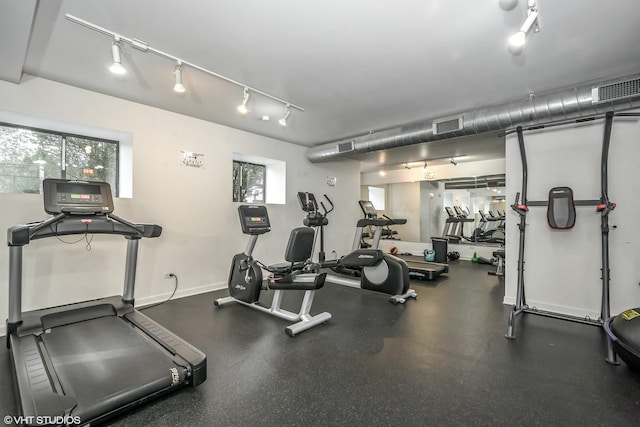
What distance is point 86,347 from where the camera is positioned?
85.5 inches

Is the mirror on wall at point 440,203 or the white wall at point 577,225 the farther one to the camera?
the mirror on wall at point 440,203

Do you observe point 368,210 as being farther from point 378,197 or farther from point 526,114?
point 378,197

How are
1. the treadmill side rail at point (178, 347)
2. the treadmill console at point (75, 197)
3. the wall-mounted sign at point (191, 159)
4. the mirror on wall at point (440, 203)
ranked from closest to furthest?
the treadmill side rail at point (178, 347) < the treadmill console at point (75, 197) < the wall-mounted sign at point (191, 159) < the mirror on wall at point (440, 203)

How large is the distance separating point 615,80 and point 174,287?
5.55 metres

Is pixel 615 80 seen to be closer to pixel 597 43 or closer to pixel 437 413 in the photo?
pixel 597 43

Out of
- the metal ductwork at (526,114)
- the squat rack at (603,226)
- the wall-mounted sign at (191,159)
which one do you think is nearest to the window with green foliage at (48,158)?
the wall-mounted sign at (191,159)

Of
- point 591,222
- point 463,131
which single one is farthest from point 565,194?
point 463,131

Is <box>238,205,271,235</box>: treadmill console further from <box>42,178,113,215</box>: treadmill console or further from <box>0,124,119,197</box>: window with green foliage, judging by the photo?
<box>0,124,119,197</box>: window with green foliage

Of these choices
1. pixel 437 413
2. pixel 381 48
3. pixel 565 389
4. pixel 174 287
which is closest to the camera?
pixel 437 413

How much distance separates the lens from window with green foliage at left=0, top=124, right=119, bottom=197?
3160mm

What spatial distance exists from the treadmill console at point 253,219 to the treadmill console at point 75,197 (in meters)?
1.37

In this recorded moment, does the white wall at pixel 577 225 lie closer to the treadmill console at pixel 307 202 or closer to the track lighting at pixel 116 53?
the treadmill console at pixel 307 202

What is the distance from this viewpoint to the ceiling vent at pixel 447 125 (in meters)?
3.76

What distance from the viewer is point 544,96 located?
317 centimetres
